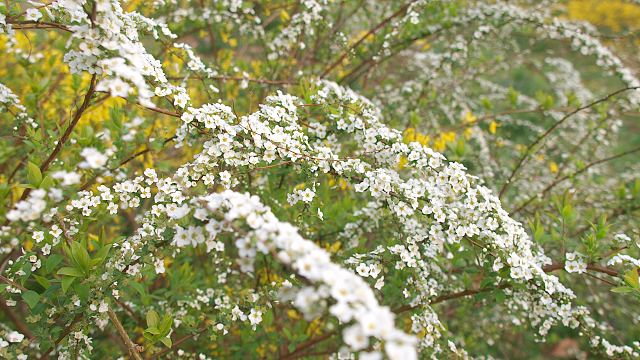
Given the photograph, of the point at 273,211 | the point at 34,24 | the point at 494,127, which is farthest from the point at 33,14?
the point at 494,127

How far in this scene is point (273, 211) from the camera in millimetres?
3285

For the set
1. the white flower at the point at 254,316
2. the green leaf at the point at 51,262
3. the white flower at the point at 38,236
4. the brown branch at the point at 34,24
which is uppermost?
the brown branch at the point at 34,24

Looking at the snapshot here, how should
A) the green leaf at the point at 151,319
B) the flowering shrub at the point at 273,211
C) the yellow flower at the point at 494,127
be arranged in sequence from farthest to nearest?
1. the yellow flower at the point at 494,127
2. the green leaf at the point at 151,319
3. the flowering shrub at the point at 273,211

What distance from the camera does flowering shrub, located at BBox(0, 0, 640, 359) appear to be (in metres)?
1.93

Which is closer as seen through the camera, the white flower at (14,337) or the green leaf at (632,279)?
the white flower at (14,337)

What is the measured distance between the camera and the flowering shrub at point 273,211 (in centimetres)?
193

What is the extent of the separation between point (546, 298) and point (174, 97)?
2.35 m

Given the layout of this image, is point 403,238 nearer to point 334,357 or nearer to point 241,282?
point 334,357

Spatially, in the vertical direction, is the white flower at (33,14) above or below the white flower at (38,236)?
above

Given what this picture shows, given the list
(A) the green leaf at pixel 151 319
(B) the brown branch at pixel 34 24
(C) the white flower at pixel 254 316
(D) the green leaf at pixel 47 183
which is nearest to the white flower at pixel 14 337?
(A) the green leaf at pixel 151 319

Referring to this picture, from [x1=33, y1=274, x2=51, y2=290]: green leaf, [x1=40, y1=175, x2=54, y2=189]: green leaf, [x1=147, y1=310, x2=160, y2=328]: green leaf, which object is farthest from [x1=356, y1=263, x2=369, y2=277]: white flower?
[x1=33, y1=274, x2=51, y2=290]: green leaf

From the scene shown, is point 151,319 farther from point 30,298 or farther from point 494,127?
point 494,127

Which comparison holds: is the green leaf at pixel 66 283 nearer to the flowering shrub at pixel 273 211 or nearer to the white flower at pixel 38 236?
the flowering shrub at pixel 273 211

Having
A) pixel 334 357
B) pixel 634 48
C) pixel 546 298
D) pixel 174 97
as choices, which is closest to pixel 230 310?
pixel 334 357
